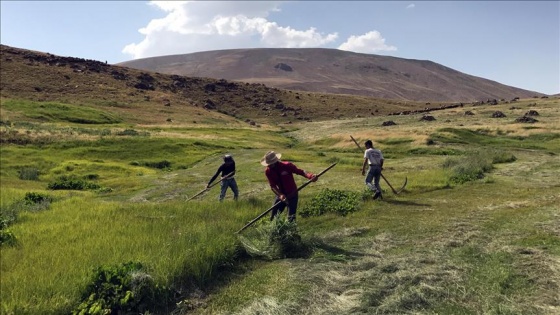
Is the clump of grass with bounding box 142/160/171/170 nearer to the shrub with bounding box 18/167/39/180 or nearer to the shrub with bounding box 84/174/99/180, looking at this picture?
the shrub with bounding box 84/174/99/180

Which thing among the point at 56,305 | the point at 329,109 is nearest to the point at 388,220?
the point at 56,305

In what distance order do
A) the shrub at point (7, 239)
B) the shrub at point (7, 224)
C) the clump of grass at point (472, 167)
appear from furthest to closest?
the clump of grass at point (472, 167), the shrub at point (7, 224), the shrub at point (7, 239)

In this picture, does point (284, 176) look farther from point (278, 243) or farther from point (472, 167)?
point (472, 167)

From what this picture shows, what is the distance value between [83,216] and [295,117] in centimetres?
11681

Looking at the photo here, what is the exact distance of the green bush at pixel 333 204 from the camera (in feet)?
48.8

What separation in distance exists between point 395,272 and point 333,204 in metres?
6.36

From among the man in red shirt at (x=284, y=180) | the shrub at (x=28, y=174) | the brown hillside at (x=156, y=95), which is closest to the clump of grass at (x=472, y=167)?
the man in red shirt at (x=284, y=180)

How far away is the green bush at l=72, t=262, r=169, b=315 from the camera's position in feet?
25.7

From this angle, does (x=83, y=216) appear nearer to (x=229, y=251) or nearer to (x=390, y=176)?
(x=229, y=251)

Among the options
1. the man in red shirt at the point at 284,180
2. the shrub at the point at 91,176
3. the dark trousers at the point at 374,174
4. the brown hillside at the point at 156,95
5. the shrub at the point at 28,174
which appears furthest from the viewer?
the brown hillside at the point at 156,95

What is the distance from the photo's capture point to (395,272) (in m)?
9.05

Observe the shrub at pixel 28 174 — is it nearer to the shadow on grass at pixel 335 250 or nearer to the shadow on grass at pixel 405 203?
the shadow on grass at pixel 405 203

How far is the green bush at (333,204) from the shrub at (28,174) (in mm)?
31364

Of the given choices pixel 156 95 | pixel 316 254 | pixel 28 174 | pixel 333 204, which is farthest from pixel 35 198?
pixel 156 95
